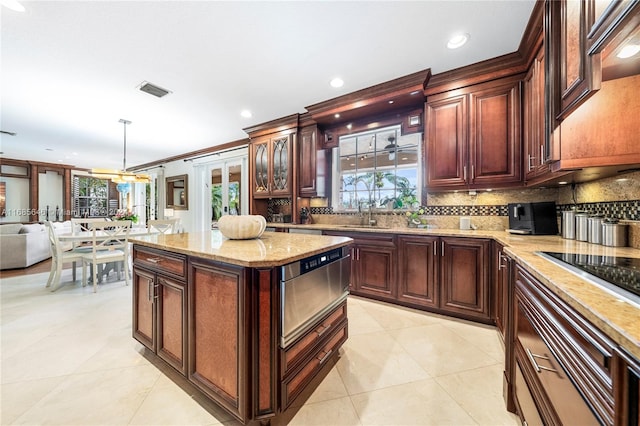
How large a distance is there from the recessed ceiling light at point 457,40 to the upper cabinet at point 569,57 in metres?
0.58

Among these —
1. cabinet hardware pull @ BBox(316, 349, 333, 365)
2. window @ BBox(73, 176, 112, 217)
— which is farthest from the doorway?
window @ BBox(73, 176, 112, 217)

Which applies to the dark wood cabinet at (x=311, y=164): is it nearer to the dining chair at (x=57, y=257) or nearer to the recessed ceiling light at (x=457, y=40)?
the recessed ceiling light at (x=457, y=40)

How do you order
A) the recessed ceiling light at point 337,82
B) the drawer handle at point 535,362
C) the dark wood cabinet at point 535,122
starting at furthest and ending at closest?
1. the recessed ceiling light at point 337,82
2. the dark wood cabinet at point 535,122
3. the drawer handle at point 535,362

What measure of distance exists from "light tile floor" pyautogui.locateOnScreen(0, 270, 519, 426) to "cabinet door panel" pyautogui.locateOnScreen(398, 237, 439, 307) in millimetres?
193

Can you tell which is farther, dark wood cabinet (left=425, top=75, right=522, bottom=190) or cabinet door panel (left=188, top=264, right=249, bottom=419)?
dark wood cabinet (left=425, top=75, right=522, bottom=190)

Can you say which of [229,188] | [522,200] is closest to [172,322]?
[522,200]

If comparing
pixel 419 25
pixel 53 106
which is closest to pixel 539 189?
pixel 419 25

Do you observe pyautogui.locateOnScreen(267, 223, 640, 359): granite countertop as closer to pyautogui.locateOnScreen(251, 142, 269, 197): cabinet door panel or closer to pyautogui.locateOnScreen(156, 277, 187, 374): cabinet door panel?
pyautogui.locateOnScreen(156, 277, 187, 374): cabinet door panel

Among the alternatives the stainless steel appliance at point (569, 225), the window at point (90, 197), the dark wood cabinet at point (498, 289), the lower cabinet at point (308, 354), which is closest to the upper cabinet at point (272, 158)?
the lower cabinet at point (308, 354)

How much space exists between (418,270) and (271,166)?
2.74 m

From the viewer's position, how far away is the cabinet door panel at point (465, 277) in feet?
7.55

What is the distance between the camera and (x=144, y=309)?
1.80 m

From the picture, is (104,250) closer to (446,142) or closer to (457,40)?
(446,142)

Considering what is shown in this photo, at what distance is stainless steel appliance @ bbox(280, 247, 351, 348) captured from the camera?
1.23 metres
